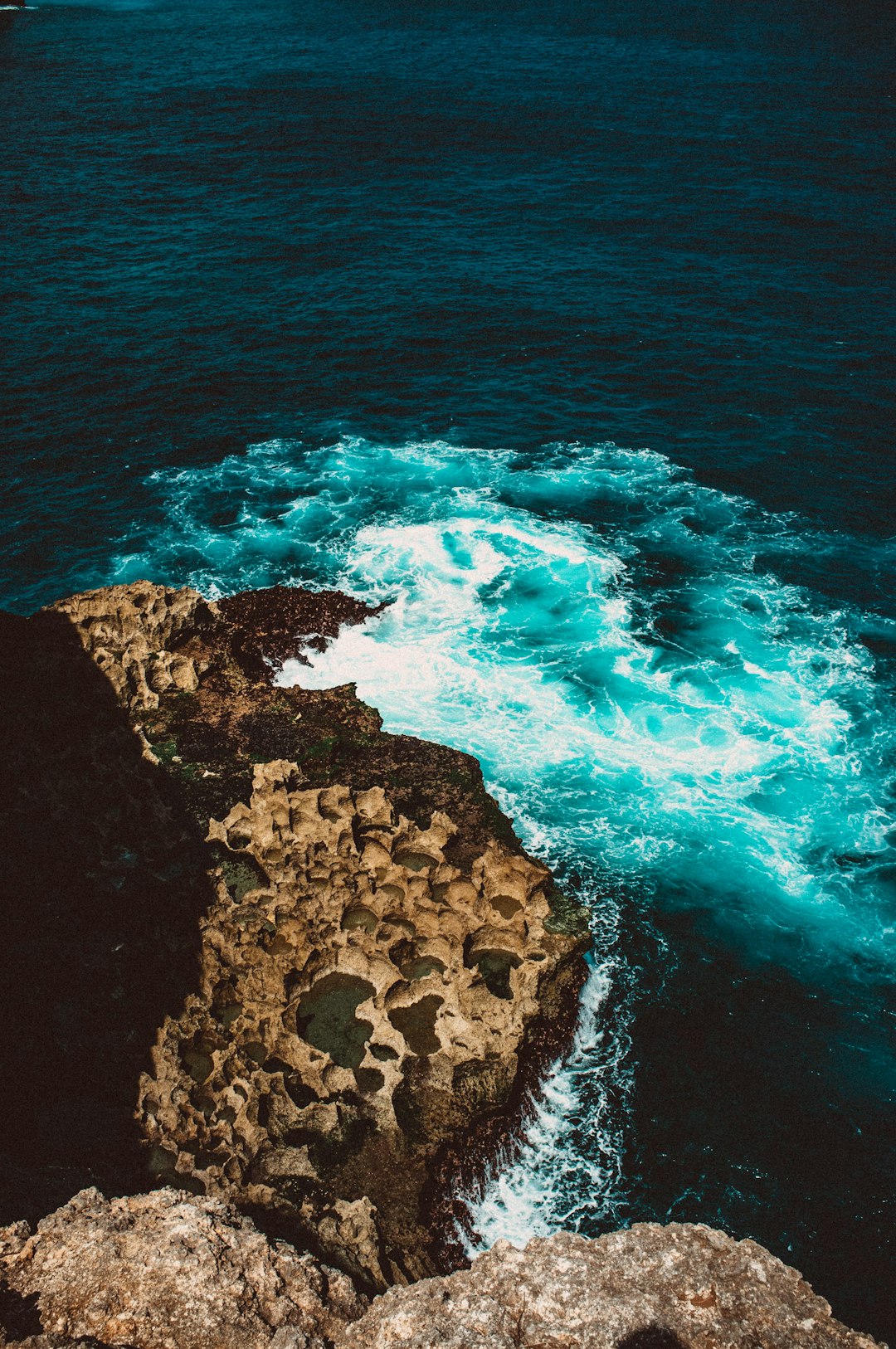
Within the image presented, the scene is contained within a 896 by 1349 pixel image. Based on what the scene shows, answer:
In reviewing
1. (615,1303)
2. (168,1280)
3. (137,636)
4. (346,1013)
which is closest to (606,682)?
(137,636)

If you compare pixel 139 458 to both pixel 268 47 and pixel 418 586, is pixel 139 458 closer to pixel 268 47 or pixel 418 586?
pixel 418 586

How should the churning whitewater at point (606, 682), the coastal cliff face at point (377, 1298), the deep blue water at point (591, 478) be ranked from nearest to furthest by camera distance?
the coastal cliff face at point (377, 1298) < the deep blue water at point (591, 478) < the churning whitewater at point (606, 682)

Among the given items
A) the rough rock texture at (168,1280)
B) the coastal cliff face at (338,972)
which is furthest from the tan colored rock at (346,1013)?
the rough rock texture at (168,1280)

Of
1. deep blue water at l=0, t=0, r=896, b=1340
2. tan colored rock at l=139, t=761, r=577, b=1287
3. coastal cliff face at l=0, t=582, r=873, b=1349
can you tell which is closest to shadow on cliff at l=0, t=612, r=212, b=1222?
coastal cliff face at l=0, t=582, r=873, b=1349

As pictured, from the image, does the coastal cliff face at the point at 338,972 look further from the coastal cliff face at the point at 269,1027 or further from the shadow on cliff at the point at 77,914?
the shadow on cliff at the point at 77,914

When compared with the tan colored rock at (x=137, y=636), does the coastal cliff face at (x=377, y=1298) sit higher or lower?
lower

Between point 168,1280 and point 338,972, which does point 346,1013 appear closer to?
point 338,972

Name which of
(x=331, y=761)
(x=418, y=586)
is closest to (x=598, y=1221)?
(x=331, y=761)
